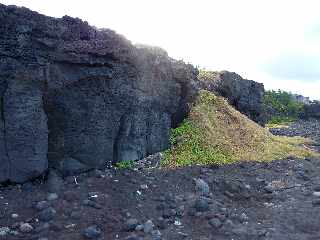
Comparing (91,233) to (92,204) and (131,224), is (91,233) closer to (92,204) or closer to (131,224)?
(131,224)

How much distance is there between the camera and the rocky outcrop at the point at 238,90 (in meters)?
22.7

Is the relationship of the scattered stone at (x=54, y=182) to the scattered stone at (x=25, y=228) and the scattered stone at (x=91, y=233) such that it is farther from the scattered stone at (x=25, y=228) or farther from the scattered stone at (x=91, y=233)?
the scattered stone at (x=91, y=233)

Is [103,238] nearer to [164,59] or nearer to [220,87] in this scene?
[164,59]

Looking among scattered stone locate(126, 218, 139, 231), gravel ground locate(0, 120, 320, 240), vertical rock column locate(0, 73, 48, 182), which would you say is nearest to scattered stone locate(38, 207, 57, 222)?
gravel ground locate(0, 120, 320, 240)

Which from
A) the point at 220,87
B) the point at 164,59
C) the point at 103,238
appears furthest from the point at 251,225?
the point at 220,87

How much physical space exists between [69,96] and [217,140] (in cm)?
635

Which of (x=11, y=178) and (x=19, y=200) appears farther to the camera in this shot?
(x=11, y=178)

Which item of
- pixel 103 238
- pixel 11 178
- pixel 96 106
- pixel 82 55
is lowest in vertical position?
pixel 103 238

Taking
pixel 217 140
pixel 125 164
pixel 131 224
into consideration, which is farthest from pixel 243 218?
pixel 217 140

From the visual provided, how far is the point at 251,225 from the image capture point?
9.96m

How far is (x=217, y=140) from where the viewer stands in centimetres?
1644

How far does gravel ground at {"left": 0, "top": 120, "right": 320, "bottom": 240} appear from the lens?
904 cm

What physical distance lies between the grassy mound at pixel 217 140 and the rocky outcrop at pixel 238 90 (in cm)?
253

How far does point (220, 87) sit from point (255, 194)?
11.1 metres
